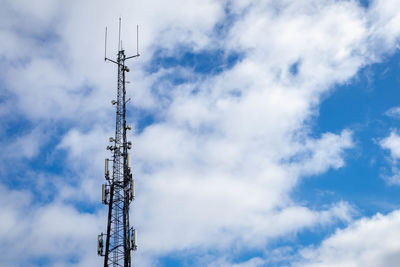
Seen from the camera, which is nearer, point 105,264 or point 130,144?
point 105,264

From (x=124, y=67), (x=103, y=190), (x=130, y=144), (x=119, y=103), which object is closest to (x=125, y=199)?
(x=103, y=190)

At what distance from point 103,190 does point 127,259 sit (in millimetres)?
10640

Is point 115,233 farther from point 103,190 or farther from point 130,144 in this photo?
point 130,144

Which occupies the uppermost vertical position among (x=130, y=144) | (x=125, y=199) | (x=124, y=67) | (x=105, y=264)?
(x=124, y=67)

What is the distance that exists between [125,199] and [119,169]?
4638mm

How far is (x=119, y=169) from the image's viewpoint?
73250 mm

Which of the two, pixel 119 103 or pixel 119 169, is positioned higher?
pixel 119 103

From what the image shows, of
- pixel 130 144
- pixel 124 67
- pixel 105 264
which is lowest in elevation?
pixel 105 264

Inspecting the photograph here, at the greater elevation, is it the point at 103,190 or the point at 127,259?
the point at 103,190

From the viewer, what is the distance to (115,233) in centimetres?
7012

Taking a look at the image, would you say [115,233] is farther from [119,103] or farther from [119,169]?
[119,103]

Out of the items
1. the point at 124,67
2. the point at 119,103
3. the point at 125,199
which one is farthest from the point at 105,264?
the point at 124,67

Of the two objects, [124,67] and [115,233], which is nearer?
[115,233]

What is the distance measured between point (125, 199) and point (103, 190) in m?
3.50
